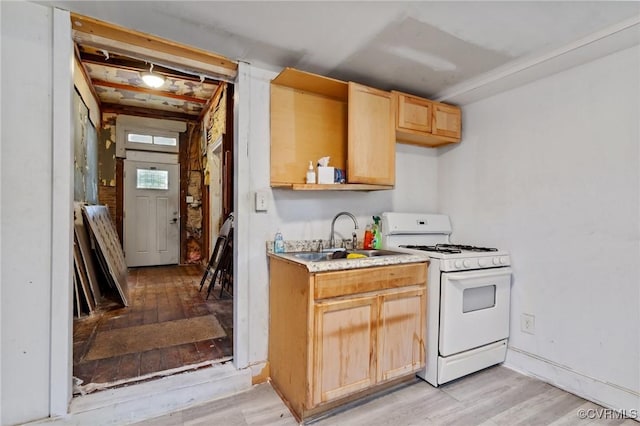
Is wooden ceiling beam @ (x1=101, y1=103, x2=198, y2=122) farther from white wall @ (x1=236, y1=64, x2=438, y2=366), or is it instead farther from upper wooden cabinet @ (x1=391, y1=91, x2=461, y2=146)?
upper wooden cabinet @ (x1=391, y1=91, x2=461, y2=146)

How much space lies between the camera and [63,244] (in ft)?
5.27

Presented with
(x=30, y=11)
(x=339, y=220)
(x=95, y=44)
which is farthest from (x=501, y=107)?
(x=30, y=11)

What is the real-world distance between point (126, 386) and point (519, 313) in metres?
2.79

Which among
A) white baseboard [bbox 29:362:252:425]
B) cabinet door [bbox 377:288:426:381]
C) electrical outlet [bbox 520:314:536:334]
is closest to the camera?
white baseboard [bbox 29:362:252:425]

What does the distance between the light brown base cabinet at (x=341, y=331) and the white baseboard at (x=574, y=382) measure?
846mm

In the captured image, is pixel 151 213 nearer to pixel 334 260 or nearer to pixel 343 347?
pixel 334 260

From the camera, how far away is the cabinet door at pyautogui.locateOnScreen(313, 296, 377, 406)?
1.71 m

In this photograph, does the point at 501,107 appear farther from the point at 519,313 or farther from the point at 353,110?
the point at 519,313

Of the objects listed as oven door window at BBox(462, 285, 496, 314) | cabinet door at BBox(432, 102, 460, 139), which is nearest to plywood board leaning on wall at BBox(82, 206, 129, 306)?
oven door window at BBox(462, 285, 496, 314)

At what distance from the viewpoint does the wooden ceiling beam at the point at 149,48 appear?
1678 millimetres

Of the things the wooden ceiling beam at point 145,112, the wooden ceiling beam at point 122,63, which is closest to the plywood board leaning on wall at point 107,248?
the wooden ceiling beam at point 122,63

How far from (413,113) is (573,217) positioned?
135cm

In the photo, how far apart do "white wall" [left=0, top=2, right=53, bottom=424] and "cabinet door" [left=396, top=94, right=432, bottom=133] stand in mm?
2209

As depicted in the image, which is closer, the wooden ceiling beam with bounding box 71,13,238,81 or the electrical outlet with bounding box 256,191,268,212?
the wooden ceiling beam with bounding box 71,13,238,81
